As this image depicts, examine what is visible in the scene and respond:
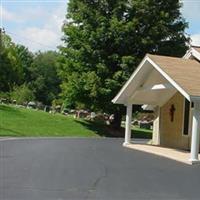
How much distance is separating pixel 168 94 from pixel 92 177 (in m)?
12.8

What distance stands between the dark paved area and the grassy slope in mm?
14606

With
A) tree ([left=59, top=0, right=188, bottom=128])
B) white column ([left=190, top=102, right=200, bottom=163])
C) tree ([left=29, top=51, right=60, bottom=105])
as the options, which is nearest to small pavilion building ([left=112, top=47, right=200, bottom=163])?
white column ([left=190, top=102, right=200, bottom=163])

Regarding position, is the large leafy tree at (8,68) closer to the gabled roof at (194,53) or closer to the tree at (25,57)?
the tree at (25,57)

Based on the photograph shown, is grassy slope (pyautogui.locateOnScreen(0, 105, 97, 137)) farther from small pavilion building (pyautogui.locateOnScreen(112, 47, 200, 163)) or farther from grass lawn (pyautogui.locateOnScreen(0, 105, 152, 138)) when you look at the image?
small pavilion building (pyautogui.locateOnScreen(112, 47, 200, 163))

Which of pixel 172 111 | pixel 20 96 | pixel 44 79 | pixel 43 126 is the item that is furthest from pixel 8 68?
pixel 172 111

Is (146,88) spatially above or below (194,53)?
below

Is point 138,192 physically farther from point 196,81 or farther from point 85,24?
point 85,24

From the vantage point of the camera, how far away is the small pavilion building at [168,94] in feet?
62.2

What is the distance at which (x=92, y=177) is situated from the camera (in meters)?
13.0

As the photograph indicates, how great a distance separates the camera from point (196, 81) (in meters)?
18.8

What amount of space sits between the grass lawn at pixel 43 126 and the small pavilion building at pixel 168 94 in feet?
30.4

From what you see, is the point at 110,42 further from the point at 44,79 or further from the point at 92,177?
the point at 44,79

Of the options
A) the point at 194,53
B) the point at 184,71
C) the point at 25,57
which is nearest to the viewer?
the point at 184,71

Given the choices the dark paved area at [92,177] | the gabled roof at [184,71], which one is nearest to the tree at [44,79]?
the gabled roof at [184,71]
